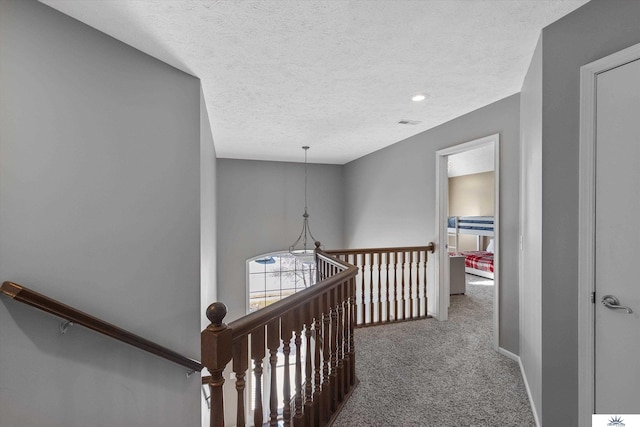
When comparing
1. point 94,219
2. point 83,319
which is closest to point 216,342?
point 83,319

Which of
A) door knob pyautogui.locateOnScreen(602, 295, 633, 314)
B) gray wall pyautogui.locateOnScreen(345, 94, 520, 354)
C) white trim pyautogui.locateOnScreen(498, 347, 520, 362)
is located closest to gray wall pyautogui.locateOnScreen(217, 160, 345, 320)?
gray wall pyautogui.locateOnScreen(345, 94, 520, 354)

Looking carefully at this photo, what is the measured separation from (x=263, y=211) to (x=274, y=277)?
197cm

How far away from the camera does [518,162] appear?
2.74 meters

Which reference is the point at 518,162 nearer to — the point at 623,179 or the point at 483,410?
the point at 623,179

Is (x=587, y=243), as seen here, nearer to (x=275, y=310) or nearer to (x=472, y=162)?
(x=275, y=310)

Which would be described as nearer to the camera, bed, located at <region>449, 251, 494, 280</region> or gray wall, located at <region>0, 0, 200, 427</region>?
gray wall, located at <region>0, 0, 200, 427</region>

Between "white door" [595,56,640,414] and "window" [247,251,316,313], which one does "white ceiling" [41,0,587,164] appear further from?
"window" [247,251,316,313]

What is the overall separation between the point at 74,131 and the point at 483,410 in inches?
124

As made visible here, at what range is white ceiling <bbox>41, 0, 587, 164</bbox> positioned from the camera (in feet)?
5.49

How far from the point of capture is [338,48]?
2.08 meters

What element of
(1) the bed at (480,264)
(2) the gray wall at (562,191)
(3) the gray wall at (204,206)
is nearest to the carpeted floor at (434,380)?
(2) the gray wall at (562,191)

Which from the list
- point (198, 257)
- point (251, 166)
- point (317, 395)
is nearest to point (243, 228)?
point (251, 166)

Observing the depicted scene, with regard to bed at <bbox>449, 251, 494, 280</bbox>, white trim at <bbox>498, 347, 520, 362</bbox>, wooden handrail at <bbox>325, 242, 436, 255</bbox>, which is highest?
wooden handrail at <bbox>325, 242, 436, 255</bbox>

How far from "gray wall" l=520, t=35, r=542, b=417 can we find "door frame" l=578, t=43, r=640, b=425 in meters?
0.24
